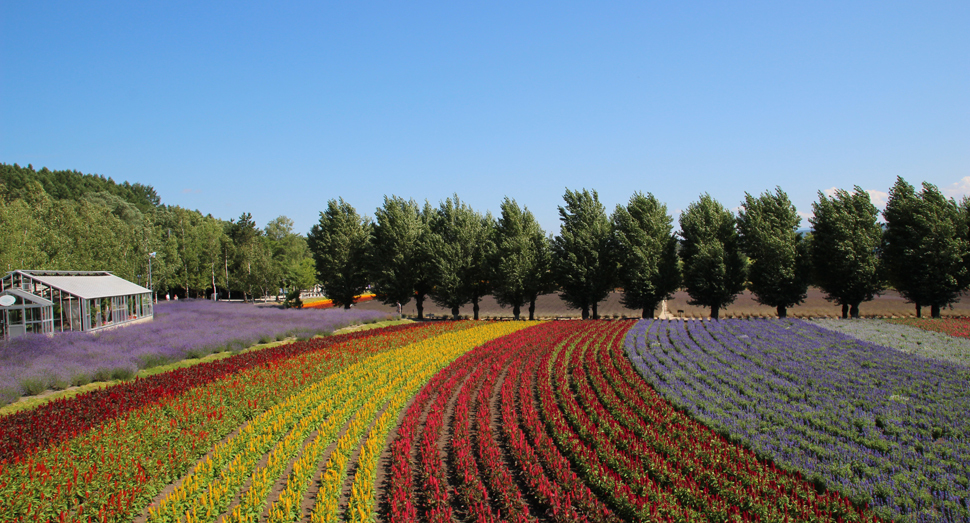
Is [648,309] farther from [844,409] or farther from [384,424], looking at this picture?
[384,424]

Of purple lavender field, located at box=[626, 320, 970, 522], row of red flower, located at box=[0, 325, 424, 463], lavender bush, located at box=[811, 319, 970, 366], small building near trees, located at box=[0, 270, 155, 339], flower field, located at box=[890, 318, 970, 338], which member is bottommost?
flower field, located at box=[890, 318, 970, 338]

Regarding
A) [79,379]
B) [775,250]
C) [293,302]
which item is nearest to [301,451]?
[79,379]

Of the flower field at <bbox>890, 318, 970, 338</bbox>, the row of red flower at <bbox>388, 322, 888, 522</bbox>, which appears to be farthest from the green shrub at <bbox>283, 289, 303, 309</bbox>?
the flower field at <bbox>890, 318, 970, 338</bbox>

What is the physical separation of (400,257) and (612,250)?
62.3ft

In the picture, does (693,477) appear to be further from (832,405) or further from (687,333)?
(687,333)

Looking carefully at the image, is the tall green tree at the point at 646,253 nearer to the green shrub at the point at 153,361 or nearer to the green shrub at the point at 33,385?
the green shrub at the point at 153,361

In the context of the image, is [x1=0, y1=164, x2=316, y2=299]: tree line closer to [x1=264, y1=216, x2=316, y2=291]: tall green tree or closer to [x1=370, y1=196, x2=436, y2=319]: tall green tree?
[x1=264, y1=216, x2=316, y2=291]: tall green tree

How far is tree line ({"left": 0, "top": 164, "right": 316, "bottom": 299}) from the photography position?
37188 mm

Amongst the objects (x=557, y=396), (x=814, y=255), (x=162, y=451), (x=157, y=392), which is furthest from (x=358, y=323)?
(x=814, y=255)

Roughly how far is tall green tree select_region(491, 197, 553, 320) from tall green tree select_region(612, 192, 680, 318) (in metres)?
6.68

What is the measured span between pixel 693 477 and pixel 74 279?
34886 millimetres

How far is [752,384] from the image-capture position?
15.3 m

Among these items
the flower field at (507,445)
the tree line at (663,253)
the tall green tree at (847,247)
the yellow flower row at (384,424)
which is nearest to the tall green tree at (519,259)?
the tree line at (663,253)

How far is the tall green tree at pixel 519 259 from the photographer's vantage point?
42.1 meters
